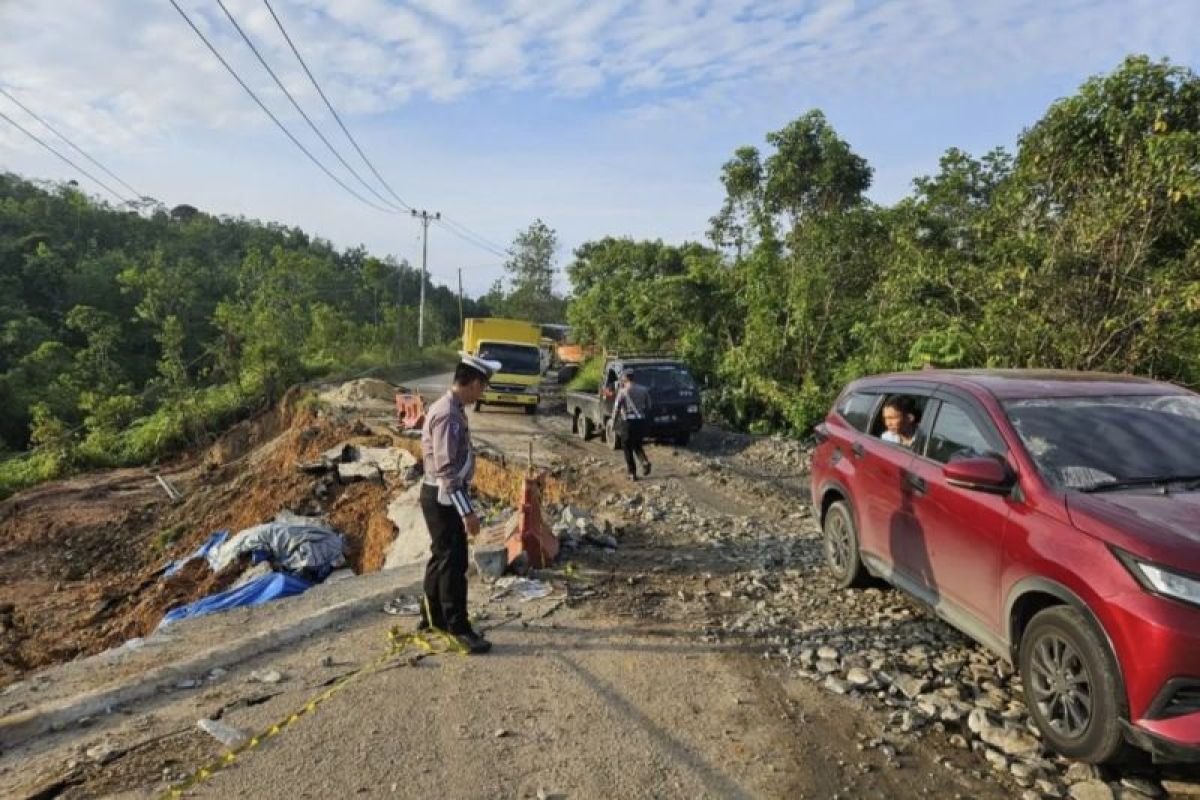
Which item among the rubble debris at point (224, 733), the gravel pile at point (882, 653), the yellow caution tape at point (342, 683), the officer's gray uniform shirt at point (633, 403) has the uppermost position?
the officer's gray uniform shirt at point (633, 403)

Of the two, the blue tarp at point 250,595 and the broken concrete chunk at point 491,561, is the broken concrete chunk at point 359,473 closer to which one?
the blue tarp at point 250,595

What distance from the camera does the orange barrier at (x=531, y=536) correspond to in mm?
6781

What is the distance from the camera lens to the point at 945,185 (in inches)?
650

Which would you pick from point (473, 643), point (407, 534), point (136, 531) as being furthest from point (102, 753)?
point (136, 531)

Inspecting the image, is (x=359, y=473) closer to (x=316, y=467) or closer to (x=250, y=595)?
(x=316, y=467)

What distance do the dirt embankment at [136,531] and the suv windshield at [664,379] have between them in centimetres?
551

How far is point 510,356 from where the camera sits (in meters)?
23.4

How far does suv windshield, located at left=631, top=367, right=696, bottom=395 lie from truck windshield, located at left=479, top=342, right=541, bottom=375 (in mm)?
8013

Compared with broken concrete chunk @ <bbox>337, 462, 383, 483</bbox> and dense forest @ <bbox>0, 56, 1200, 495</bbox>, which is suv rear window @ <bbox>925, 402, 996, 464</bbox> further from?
broken concrete chunk @ <bbox>337, 462, 383, 483</bbox>

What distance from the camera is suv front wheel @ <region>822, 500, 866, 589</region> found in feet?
19.4

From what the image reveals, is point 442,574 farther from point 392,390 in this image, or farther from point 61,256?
point 61,256

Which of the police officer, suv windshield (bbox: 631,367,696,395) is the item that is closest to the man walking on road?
suv windshield (bbox: 631,367,696,395)

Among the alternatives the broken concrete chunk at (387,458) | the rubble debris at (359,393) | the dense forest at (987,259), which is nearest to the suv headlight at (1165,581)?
the dense forest at (987,259)

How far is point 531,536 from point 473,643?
1918 millimetres
